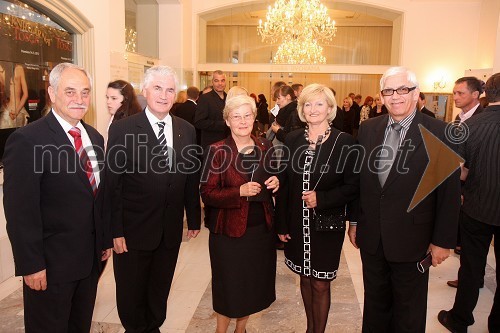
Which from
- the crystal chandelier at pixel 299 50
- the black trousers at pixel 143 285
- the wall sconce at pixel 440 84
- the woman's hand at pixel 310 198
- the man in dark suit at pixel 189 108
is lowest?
the black trousers at pixel 143 285

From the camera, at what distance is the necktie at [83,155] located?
1944 mm

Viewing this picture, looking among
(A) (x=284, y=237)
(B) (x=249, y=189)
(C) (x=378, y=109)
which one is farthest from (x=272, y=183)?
(C) (x=378, y=109)

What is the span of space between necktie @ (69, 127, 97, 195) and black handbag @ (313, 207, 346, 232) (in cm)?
132

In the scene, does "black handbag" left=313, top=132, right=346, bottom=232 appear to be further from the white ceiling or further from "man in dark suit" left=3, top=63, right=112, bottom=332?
the white ceiling

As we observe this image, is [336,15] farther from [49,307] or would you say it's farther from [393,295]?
[49,307]

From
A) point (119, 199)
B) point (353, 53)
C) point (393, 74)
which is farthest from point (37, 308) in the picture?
point (353, 53)

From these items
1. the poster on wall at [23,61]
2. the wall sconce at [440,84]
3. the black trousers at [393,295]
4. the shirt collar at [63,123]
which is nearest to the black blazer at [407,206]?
the black trousers at [393,295]

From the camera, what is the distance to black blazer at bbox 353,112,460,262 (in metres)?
2.15

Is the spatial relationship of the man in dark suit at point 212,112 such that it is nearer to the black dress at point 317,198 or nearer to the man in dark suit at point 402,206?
the black dress at point 317,198

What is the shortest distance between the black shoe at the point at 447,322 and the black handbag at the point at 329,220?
134 cm

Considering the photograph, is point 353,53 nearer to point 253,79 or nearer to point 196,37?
point 253,79

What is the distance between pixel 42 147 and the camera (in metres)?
1.75

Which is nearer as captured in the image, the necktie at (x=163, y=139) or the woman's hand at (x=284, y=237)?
the necktie at (x=163, y=139)

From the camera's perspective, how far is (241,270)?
2.47m
